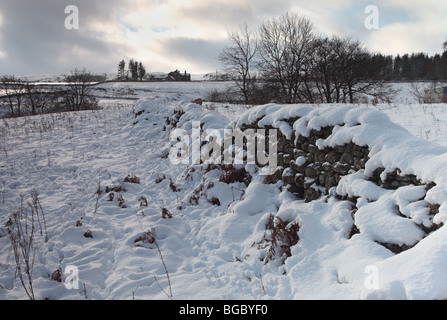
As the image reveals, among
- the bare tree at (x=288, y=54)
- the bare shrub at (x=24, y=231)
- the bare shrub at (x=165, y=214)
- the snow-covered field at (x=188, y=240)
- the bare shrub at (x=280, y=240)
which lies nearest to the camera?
the snow-covered field at (x=188, y=240)

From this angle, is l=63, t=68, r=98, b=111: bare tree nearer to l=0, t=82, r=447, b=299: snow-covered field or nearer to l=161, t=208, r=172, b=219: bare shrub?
l=0, t=82, r=447, b=299: snow-covered field

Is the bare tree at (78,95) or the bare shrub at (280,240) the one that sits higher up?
the bare tree at (78,95)

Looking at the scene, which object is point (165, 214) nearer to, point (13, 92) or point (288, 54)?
point (288, 54)

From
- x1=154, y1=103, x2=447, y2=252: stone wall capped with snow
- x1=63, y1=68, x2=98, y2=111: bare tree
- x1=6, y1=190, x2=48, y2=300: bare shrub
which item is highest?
x1=63, y1=68, x2=98, y2=111: bare tree

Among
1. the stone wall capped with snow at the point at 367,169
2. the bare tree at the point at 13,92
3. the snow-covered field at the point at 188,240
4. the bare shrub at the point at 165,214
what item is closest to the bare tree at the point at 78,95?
the bare tree at the point at 13,92

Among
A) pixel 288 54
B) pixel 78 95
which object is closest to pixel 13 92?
pixel 78 95

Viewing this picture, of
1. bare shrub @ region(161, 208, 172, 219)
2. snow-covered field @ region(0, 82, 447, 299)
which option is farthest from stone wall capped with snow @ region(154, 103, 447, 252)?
bare shrub @ region(161, 208, 172, 219)

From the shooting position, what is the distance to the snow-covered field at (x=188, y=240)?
2.63 metres

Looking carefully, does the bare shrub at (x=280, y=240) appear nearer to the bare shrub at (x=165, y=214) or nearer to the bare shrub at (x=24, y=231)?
the bare shrub at (x=165, y=214)

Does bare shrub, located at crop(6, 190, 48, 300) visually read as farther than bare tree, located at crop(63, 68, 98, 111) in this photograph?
No

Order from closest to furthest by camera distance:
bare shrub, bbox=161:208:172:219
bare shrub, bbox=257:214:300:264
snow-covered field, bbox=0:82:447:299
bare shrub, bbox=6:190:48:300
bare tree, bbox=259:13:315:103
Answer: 1. snow-covered field, bbox=0:82:447:299
2. bare shrub, bbox=257:214:300:264
3. bare shrub, bbox=6:190:48:300
4. bare shrub, bbox=161:208:172:219
5. bare tree, bbox=259:13:315:103

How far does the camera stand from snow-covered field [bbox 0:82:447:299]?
2.63m

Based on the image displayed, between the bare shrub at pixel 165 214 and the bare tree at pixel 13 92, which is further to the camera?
the bare tree at pixel 13 92
